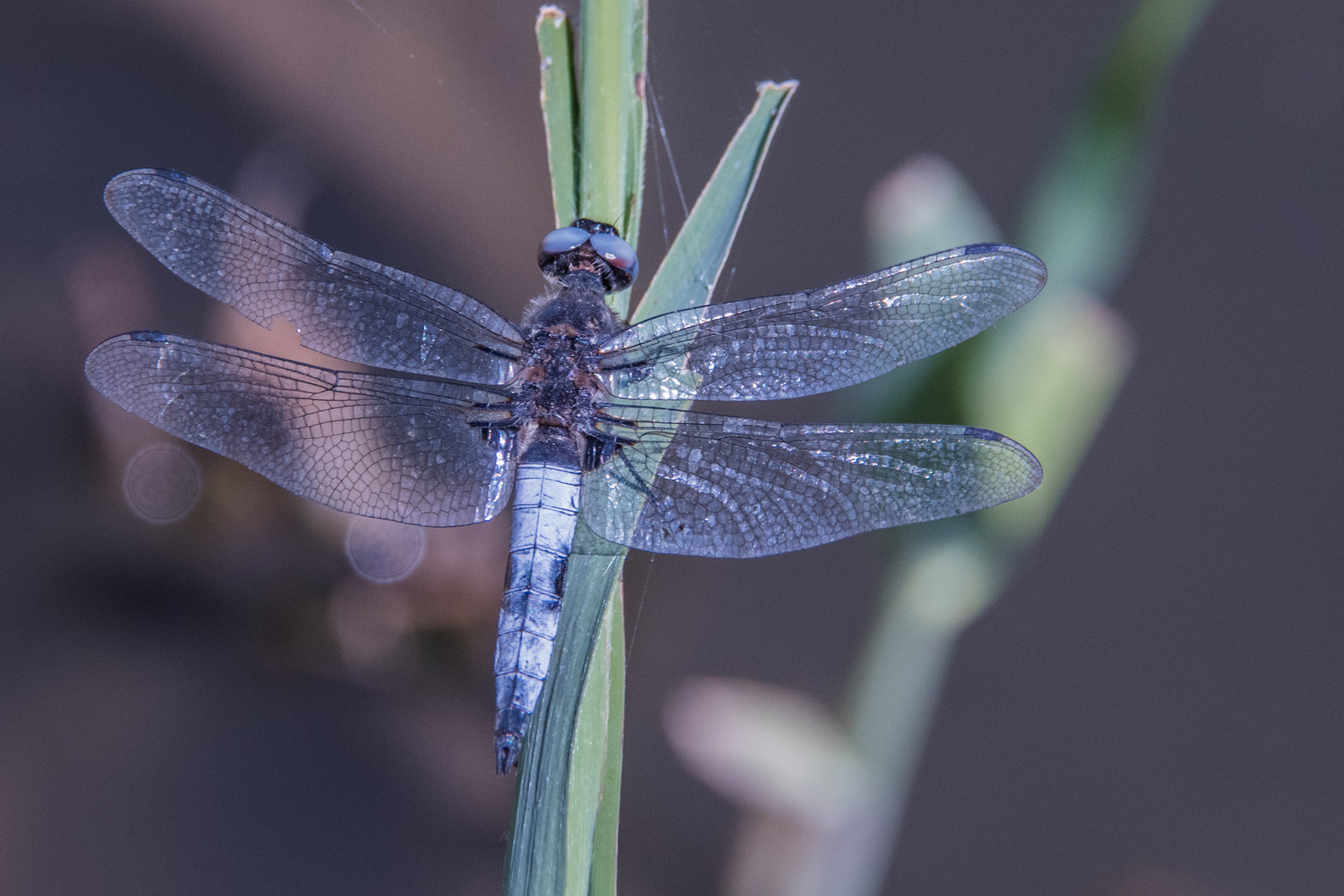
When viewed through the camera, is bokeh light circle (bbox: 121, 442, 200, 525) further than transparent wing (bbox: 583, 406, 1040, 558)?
Yes

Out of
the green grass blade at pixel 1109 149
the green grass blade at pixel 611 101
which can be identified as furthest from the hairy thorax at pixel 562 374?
the green grass blade at pixel 1109 149

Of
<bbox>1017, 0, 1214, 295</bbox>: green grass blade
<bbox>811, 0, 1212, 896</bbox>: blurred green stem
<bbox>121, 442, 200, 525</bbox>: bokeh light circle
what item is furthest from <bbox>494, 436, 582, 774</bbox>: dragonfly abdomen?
<bbox>121, 442, 200, 525</bbox>: bokeh light circle

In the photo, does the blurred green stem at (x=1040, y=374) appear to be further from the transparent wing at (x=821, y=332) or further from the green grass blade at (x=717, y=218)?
the green grass blade at (x=717, y=218)

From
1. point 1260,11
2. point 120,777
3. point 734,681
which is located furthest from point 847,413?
point 120,777

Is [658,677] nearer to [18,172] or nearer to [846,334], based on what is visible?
[846,334]

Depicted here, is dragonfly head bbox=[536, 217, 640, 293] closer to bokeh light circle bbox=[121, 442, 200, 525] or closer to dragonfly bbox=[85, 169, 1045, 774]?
dragonfly bbox=[85, 169, 1045, 774]

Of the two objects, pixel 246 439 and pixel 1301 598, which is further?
pixel 1301 598

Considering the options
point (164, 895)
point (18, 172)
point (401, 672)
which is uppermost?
point (18, 172)
